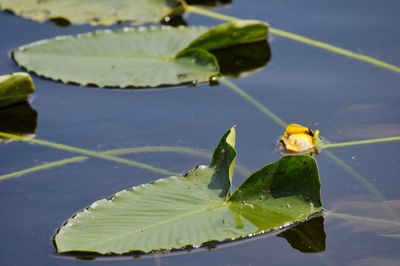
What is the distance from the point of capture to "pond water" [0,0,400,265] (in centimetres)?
174

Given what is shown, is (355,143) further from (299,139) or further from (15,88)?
(15,88)

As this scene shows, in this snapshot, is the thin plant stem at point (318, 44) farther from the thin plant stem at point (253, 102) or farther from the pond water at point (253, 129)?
the thin plant stem at point (253, 102)

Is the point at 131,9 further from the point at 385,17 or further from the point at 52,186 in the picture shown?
the point at 52,186

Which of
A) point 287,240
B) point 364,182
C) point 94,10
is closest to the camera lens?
point 287,240

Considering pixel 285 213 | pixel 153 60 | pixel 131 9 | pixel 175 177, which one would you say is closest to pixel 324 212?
pixel 285 213

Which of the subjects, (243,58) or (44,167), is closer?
(44,167)

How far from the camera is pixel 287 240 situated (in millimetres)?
1758

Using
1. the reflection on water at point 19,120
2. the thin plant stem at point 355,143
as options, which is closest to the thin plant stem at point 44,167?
the reflection on water at point 19,120

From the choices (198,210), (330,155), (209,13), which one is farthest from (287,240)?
(209,13)

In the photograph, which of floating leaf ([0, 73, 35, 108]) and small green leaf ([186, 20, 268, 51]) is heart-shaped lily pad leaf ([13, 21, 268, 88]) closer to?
small green leaf ([186, 20, 268, 51])

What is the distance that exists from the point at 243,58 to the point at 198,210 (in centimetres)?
91

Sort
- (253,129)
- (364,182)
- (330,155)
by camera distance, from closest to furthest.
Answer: (364,182) → (330,155) → (253,129)

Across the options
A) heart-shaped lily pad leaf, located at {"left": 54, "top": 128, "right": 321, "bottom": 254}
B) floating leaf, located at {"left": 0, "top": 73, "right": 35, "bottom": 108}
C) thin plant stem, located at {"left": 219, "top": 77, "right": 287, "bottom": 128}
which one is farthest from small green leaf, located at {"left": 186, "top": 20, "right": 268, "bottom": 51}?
heart-shaped lily pad leaf, located at {"left": 54, "top": 128, "right": 321, "bottom": 254}

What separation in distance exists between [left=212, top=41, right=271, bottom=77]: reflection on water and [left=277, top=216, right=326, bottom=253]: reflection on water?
791mm
